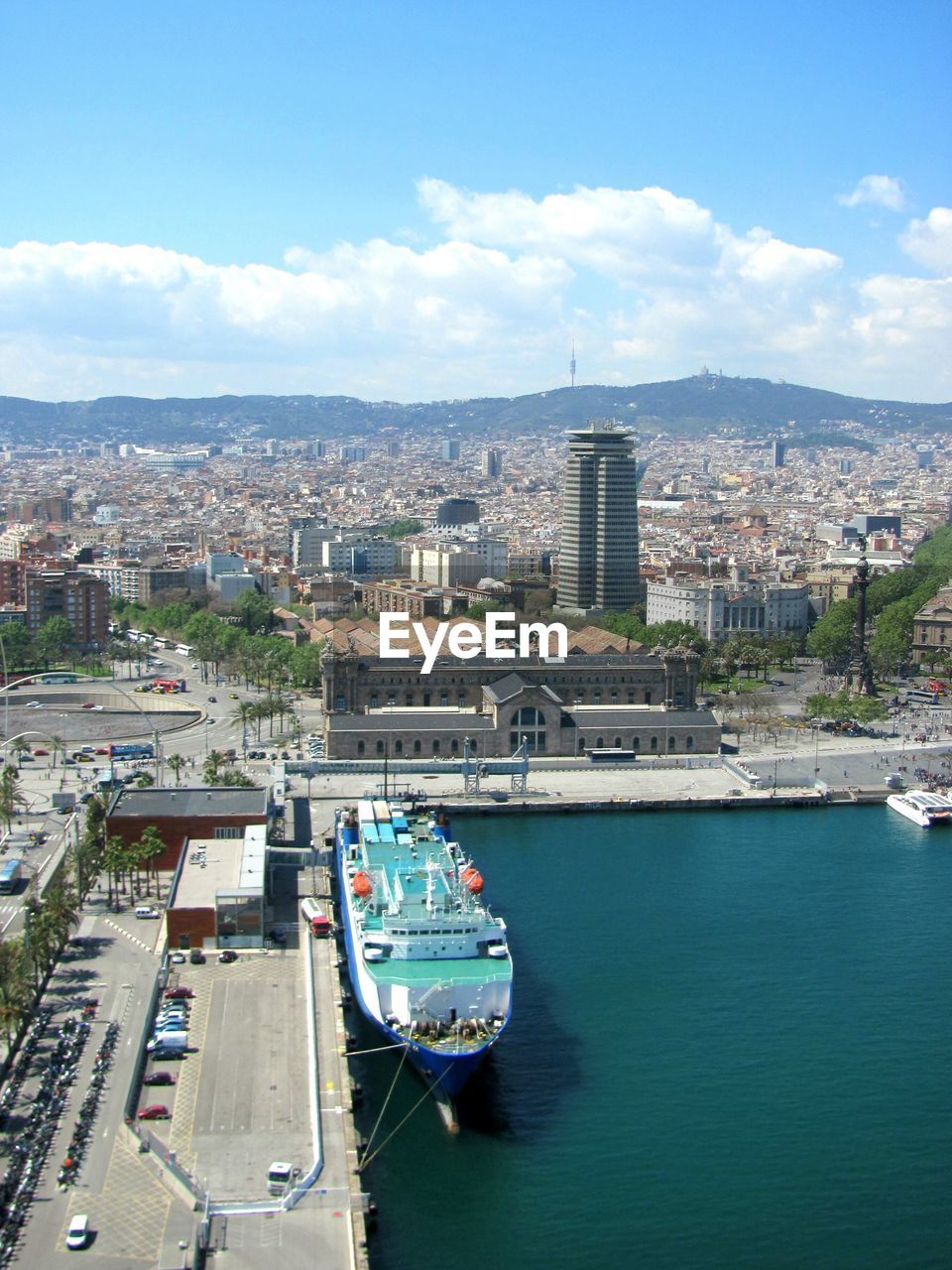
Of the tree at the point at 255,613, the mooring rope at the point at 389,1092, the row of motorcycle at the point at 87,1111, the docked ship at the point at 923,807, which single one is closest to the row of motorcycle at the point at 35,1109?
the row of motorcycle at the point at 87,1111

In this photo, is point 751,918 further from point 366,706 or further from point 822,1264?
point 366,706

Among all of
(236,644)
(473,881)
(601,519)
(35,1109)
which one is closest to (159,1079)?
(35,1109)

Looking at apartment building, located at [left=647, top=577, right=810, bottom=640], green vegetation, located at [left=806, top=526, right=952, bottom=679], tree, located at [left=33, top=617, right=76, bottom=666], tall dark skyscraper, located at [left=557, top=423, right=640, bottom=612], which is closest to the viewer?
tree, located at [left=33, top=617, right=76, bottom=666]

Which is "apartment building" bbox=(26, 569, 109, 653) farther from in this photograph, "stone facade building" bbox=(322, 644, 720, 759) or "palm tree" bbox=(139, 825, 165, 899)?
"palm tree" bbox=(139, 825, 165, 899)

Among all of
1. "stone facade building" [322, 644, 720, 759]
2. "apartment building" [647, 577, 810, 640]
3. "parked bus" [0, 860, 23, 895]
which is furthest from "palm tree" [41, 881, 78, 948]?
"apartment building" [647, 577, 810, 640]

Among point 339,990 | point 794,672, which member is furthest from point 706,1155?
point 794,672

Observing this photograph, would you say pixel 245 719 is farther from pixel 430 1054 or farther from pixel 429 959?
pixel 430 1054
